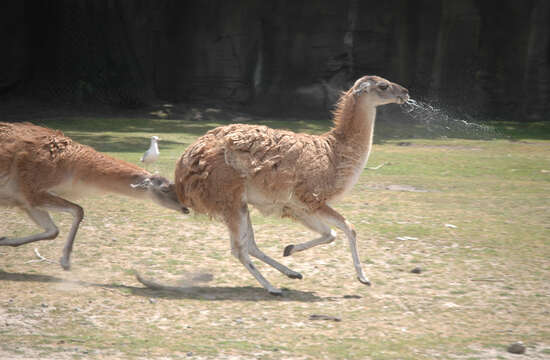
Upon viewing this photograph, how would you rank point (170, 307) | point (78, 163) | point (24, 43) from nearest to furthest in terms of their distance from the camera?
1. point (170, 307)
2. point (78, 163)
3. point (24, 43)

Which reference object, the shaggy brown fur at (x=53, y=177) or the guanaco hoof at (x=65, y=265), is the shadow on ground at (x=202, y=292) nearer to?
the guanaco hoof at (x=65, y=265)

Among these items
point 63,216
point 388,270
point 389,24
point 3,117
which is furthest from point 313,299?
point 389,24

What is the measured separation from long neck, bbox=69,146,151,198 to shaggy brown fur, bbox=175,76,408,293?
1.84ft

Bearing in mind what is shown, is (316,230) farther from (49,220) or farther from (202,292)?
(49,220)

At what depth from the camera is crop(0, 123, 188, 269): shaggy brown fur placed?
18.6ft

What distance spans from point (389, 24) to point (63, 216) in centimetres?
1719

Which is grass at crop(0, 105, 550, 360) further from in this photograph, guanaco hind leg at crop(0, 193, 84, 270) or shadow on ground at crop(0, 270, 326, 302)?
guanaco hind leg at crop(0, 193, 84, 270)

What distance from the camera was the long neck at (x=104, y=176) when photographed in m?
5.87

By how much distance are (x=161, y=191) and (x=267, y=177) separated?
104cm

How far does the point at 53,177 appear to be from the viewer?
575cm

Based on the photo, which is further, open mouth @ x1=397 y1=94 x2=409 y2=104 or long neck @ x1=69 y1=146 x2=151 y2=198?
open mouth @ x1=397 y1=94 x2=409 y2=104

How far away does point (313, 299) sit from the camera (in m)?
5.09

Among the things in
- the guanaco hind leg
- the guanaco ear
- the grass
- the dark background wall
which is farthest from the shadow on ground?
the dark background wall

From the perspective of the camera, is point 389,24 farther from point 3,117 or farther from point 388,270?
point 388,270
